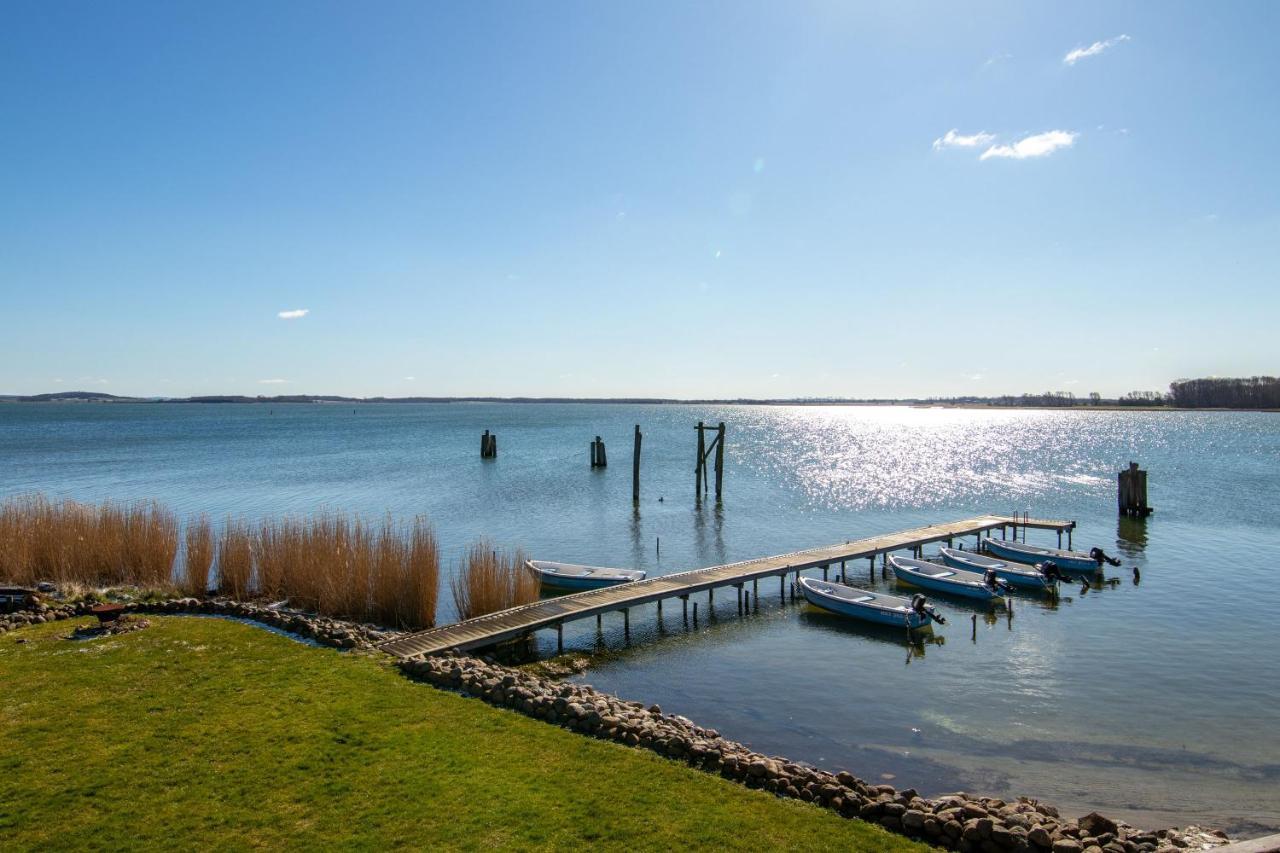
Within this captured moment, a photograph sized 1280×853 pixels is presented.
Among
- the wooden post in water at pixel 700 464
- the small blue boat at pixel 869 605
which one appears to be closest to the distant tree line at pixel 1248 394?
the wooden post in water at pixel 700 464

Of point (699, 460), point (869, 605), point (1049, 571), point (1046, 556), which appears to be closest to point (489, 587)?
point (869, 605)

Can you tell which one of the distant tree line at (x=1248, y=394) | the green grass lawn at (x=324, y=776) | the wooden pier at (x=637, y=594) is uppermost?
the distant tree line at (x=1248, y=394)

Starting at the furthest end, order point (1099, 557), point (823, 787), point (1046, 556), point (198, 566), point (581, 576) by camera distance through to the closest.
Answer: point (1046, 556), point (1099, 557), point (581, 576), point (198, 566), point (823, 787)

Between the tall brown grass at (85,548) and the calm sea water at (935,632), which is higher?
the tall brown grass at (85,548)

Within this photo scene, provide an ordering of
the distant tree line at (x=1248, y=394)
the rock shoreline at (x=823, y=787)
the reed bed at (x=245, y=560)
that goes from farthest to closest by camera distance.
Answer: the distant tree line at (x=1248, y=394), the reed bed at (x=245, y=560), the rock shoreline at (x=823, y=787)

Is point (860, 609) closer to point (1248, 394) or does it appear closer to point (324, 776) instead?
point (324, 776)

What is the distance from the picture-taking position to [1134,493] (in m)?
37.3

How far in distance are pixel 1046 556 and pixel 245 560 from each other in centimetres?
2653

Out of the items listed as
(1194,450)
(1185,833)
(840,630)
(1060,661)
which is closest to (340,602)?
(840,630)

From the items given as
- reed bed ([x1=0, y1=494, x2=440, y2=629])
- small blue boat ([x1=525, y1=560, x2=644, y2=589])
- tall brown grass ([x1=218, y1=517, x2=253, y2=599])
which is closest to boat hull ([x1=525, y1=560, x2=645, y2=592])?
small blue boat ([x1=525, y1=560, x2=644, y2=589])

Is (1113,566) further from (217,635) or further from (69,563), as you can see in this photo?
(69,563)

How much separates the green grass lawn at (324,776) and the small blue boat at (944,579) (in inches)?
668

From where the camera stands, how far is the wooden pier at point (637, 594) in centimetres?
1468

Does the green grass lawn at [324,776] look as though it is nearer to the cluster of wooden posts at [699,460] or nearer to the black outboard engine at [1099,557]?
the black outboard engine at [1099,557]
